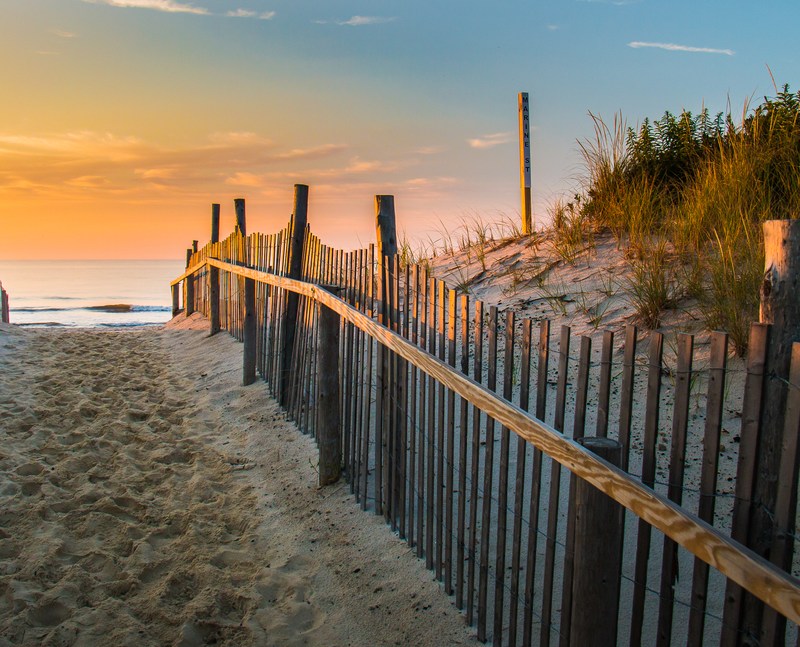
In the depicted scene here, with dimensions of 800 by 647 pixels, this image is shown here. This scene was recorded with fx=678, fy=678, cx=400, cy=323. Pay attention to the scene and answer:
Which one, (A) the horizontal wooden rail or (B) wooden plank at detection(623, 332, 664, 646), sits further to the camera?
(B) wooden plank at detection(623, 332, 664, 646)

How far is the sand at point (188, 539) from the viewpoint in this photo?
3326mm

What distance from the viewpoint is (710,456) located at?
2.11 meters

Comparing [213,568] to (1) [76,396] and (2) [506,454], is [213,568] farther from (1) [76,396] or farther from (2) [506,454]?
(1) [76,396]

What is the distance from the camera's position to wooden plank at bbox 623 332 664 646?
7.20ft

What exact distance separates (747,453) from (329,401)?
3.33 metres

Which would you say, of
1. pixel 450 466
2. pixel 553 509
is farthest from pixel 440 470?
pixel 553 509

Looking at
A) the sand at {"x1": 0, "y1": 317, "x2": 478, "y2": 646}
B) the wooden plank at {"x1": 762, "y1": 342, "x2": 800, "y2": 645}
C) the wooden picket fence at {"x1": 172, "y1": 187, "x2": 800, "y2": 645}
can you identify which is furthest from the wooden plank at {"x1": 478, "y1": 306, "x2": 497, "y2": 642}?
the wooden plank at {"x1": 762, "y1": 342, "x2": 800, "y2": 645}

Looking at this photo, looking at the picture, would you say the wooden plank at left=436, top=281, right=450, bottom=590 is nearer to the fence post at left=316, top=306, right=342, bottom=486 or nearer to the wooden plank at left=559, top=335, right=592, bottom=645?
the wooden plank at left=559, top=335, right=592, bottom=645

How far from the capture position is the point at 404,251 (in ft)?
33.1

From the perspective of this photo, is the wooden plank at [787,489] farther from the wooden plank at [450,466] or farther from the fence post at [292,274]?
the fence post at [292,274]

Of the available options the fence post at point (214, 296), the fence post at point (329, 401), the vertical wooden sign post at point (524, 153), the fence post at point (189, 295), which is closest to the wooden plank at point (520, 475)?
the fence post at point (329, 401)

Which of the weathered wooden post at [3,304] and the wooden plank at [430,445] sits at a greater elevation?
→ the wooden plank at [430,445]

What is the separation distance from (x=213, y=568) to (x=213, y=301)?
7.55m

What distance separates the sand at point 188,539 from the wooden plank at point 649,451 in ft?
3.31
